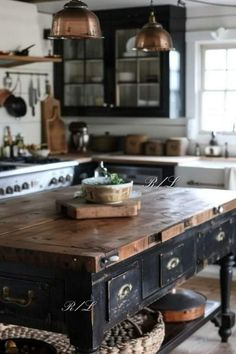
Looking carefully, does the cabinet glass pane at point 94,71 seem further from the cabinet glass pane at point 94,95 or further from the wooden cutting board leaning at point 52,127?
the wooden cutting board leaning at point 52,127

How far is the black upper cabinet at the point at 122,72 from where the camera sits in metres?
6.27

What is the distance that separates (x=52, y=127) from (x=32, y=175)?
145cm

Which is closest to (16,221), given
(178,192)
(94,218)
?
(94,218)

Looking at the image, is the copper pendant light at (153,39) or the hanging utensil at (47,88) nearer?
the copper pendant light at (153,39)

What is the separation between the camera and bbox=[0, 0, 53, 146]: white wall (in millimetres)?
6098

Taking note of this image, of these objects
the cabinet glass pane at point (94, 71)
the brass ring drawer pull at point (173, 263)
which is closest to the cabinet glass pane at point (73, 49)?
the cabinet glass pane at point (94, 71)

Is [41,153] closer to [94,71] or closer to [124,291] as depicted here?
[94,71]

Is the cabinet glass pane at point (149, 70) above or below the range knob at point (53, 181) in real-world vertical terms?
above

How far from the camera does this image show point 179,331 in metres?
3.79

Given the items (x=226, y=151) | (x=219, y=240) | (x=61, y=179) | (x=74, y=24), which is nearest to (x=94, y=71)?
(x=61, y=179)

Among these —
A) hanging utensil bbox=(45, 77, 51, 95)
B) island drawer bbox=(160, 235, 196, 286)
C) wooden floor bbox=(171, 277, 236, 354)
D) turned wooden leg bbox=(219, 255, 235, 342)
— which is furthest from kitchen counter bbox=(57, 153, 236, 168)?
island drawer bbox=(160, 235, 196, 286)

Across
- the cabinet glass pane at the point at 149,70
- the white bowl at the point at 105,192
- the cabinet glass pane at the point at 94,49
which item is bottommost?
the white bowl at the point at 105,192

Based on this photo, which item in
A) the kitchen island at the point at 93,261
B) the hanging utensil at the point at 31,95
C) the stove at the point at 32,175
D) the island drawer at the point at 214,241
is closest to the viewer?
the kitchen island at the point at 93,261

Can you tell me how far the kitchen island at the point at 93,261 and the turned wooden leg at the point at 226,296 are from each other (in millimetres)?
574
